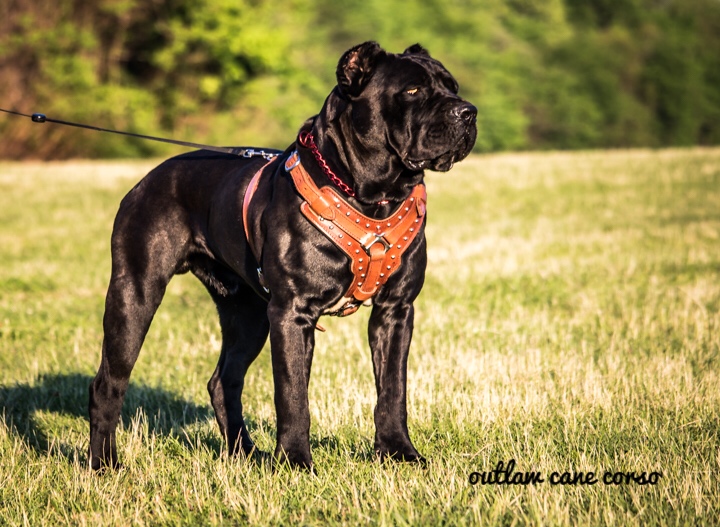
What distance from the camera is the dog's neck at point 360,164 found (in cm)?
412

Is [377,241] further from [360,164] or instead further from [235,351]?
[235,351]

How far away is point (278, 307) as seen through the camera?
4102 millimetres

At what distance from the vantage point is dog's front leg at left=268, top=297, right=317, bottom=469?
13.2 ft

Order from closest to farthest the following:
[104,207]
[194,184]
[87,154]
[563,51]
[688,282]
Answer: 1. [194,184]
2. [688,282]
3. [104,207]
4. [87,154]
5. [563,51]

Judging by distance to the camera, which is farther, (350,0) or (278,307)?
(350,0)

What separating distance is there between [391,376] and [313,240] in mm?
748

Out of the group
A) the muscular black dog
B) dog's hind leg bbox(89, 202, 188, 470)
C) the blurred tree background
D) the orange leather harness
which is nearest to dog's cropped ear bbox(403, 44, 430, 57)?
the muscular black dog

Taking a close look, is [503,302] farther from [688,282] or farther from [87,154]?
[87,154]

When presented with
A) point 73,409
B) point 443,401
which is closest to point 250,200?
point 443,401

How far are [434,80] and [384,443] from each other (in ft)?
5.57

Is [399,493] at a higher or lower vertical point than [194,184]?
lower

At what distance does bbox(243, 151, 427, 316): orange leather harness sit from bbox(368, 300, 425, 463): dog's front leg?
162 mm

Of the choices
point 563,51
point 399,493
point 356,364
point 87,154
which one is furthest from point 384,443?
point 563,51

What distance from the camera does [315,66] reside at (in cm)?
5584
